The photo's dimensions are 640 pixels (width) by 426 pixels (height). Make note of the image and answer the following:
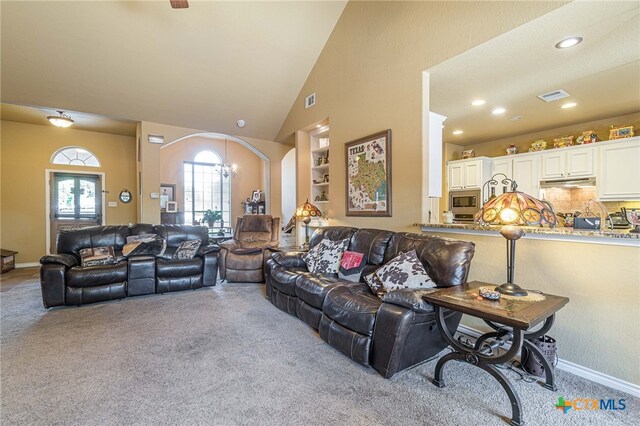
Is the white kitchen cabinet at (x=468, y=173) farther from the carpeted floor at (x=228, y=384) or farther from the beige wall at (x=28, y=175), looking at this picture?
the beige wall at (x=28, y=175)

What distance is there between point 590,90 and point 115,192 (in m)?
8.94

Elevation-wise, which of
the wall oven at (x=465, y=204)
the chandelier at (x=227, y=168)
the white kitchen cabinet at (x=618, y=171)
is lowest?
the wall oven at (x=465, y=204)

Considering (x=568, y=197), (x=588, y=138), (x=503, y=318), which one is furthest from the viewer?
(x=568, y=197)

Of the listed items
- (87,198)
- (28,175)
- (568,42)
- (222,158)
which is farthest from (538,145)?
(28,175)

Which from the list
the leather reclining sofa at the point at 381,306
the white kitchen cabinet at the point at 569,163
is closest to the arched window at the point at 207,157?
the leather reclining sofa at the point at 381,306

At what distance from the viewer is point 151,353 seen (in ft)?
7.82

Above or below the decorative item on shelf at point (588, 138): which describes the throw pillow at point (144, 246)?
below

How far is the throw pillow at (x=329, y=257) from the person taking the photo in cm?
322

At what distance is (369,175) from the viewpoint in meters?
3.81

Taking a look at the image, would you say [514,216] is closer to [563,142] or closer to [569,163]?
[569,163]

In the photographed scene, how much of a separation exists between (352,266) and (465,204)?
3749mm

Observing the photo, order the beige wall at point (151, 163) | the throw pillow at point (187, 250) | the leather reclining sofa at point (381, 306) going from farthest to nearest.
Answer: the beige wall at point (151, 163) → the throw pillow at point (187, 250) → the leather reclining sofa at point (381, 306)

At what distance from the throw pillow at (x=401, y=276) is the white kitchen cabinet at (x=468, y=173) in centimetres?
382

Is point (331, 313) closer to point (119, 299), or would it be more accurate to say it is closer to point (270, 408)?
point (270, 408)
